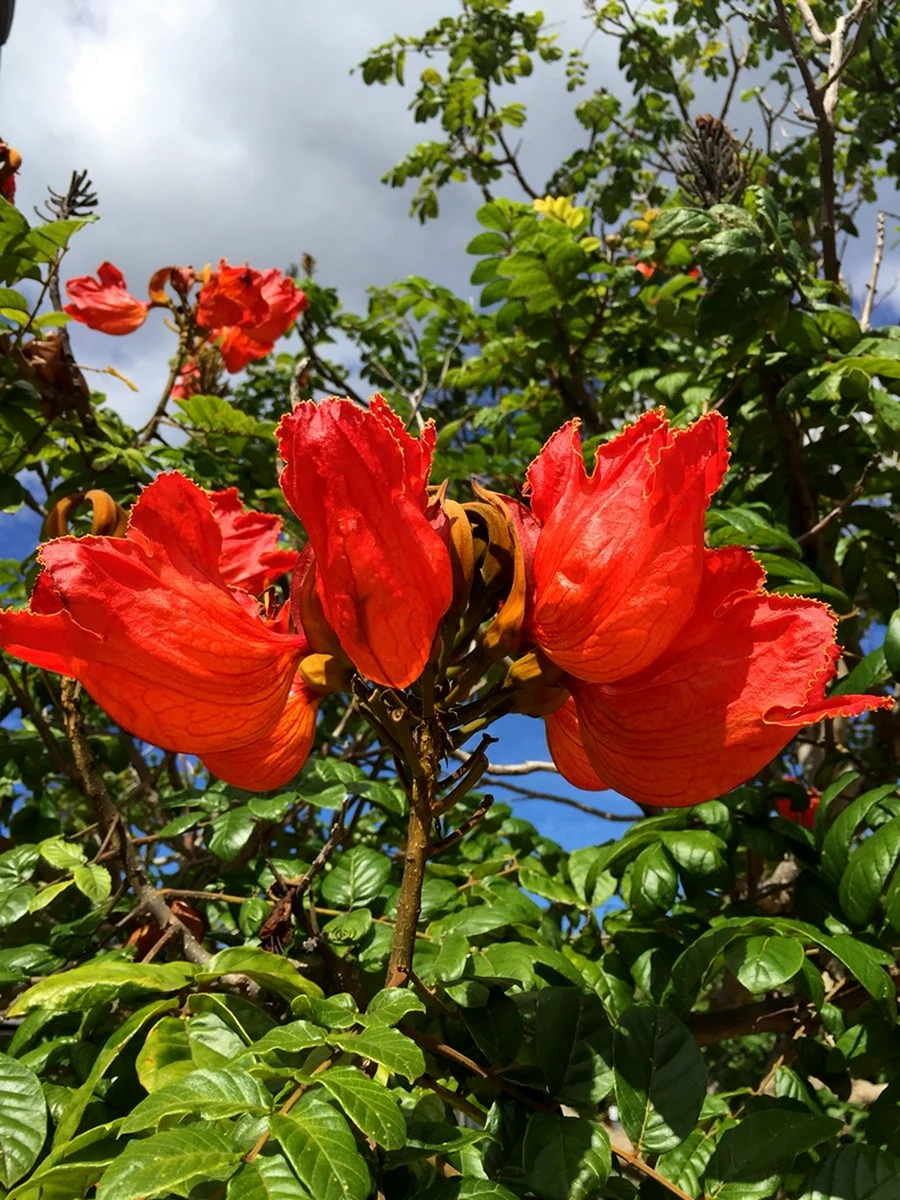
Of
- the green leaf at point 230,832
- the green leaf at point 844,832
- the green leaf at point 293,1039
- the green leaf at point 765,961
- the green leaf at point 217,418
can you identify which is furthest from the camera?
the green leaf at point 217,418

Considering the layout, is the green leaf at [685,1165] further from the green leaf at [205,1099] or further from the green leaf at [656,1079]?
the green leaf at [205,1099]

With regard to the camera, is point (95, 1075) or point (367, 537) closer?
point (367, 537)

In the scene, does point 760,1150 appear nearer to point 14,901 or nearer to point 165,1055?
point 165,1055

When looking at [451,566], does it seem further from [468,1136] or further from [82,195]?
[82,195]

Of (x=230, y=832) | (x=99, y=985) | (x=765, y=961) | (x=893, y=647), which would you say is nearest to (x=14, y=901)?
(x=230, y=832)

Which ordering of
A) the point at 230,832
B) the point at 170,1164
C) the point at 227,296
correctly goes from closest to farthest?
the point at 170,1164, the point at 230,832, the point at 227,296

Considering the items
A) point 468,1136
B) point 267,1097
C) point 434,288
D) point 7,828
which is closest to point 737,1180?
point 468,1136

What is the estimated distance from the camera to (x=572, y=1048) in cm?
85

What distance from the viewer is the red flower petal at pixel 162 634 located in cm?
73

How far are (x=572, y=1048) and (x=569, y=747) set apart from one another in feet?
0.91

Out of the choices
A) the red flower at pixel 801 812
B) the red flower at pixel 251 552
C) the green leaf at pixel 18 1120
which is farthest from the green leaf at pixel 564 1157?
the red flower at pixel 801 812

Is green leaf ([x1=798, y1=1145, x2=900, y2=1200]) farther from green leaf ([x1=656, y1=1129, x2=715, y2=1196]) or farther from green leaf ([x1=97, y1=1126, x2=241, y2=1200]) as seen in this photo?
green leaf ([x1=97, y1=1126, x2=241, y2=1200])

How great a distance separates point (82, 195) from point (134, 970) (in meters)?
1.79

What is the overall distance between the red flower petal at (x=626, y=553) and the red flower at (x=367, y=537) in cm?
11
